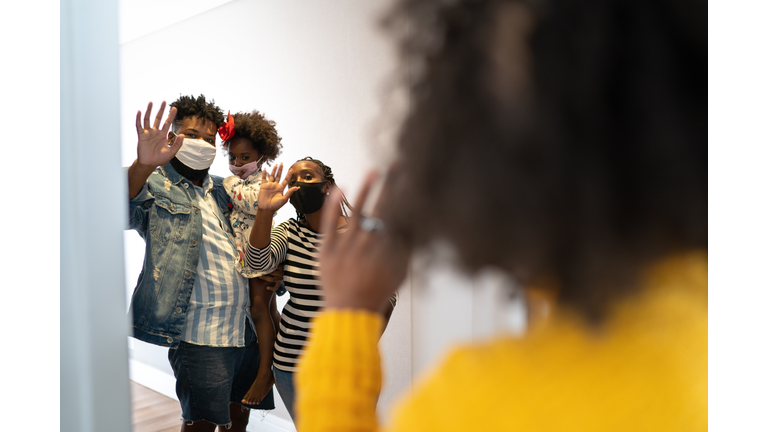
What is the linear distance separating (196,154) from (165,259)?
0.79ft

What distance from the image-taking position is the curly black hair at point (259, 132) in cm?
115

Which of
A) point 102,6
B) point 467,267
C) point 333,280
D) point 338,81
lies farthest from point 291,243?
point 467,267

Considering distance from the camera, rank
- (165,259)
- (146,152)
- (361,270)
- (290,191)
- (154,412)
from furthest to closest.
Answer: (154,412)
(290,191)
(165,259)
(146,152)
(361,270)

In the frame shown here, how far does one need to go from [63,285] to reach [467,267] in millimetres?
510

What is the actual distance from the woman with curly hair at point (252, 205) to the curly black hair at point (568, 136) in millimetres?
895

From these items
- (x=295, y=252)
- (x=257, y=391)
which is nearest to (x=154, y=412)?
(x=257, y=391)

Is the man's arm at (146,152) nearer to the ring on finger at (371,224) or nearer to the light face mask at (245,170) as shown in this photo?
the light face mask at (245,170)

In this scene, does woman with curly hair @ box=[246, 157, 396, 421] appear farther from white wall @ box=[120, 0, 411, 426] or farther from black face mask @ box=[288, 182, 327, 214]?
white wall @ box=[120, 0, 411, 426]

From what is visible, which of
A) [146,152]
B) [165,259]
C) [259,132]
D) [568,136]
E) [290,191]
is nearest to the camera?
[568,136]

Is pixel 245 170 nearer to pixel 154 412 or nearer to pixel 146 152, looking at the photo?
pixel 146 152

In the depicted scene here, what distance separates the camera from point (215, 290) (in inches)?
41.1

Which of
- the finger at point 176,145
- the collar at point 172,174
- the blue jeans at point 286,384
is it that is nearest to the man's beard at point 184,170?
the collar at point 172,174

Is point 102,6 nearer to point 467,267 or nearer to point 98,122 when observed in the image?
point 98,122

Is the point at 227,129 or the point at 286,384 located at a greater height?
the point at 227,129
